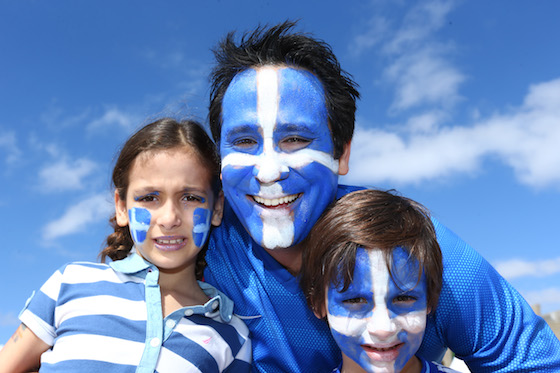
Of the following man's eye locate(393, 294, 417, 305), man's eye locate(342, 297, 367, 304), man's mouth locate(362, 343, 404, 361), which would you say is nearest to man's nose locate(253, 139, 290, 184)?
man's eye locate(342, 297, 367, 304)

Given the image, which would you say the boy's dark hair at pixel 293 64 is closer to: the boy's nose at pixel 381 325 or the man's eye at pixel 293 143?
the man's eye at pixel 293 143

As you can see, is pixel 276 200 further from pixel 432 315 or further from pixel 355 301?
pixel 432 315

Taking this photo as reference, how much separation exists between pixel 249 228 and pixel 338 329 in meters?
0.68

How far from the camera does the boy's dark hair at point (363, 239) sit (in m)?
2.46

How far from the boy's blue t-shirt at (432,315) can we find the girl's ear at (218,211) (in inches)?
4.6

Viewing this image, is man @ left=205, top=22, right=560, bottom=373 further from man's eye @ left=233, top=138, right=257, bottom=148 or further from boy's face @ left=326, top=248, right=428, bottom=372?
boy's face @ left=326, top=248, right=428, bottom=372

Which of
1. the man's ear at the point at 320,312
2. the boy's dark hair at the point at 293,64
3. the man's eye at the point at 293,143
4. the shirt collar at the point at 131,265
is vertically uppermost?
the boy's dark hair at the point at 293,64

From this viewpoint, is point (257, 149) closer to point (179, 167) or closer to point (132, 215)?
point (179, 167)

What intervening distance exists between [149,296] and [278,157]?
36.6 inches

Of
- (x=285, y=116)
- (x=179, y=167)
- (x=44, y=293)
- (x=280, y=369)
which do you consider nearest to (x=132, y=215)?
(x=179, y=167)

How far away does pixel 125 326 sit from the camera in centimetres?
271

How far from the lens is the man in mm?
2711

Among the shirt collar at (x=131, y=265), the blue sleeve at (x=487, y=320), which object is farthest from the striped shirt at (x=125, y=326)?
the blue sleeve at (x=487, y=320)

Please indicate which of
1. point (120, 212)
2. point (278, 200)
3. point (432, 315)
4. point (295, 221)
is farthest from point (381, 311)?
point (120, 212)
